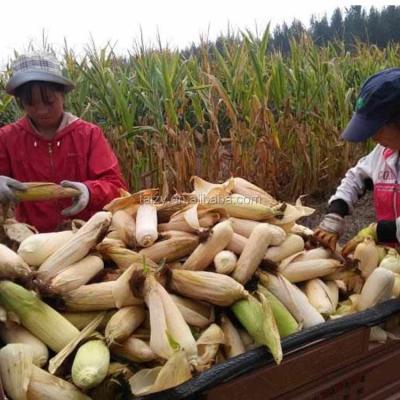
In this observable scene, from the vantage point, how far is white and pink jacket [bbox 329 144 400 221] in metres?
2.42

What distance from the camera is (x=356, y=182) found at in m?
2.63

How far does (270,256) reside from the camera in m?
1.85

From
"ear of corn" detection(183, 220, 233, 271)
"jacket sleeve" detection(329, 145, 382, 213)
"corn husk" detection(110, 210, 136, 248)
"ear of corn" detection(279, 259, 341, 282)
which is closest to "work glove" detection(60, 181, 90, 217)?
"corn husk" detection(110, 210, 136, 248)

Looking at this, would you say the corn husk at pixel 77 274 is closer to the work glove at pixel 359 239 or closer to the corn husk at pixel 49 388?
the corn husk at pixel 49 388

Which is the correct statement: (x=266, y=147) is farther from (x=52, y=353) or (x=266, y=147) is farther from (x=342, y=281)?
(x=52, y=353)

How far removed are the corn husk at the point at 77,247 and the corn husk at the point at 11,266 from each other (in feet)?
0.22

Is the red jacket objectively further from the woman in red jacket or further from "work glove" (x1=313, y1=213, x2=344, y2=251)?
"work glove" (x1=313, y1=213, x2=344, y2=251)

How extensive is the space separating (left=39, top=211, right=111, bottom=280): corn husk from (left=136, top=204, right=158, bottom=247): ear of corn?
0.36 feet

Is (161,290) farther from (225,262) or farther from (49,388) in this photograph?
(49,388)

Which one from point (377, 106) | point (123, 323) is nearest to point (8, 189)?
point (123, 323)

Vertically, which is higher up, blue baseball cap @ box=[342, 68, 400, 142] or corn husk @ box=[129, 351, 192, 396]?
blue baseball cap @ box=[342, 68, 400, 142]

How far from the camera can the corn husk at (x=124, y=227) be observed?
1801mm

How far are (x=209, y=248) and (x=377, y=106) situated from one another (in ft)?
3.13

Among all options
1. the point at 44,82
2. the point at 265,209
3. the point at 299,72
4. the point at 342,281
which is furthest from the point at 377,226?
the point at 299,72
